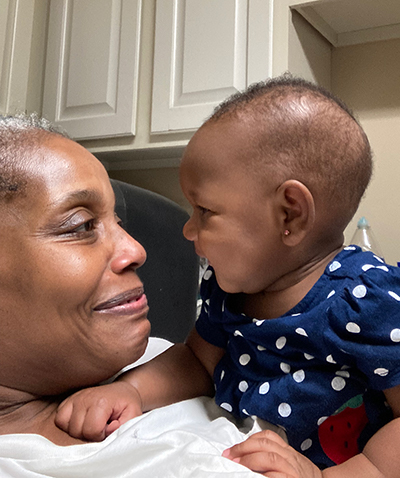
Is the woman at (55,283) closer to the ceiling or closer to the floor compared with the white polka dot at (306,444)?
closer to the ceiling

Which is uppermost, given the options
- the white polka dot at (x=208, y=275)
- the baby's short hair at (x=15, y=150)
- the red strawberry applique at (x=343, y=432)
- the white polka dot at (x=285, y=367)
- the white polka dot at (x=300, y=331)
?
the baby's short hair at (x=15, y=150)

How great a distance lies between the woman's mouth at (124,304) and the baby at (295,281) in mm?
115

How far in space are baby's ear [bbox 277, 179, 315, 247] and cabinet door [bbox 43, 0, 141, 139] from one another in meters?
1.56

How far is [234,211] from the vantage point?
2.29 ft

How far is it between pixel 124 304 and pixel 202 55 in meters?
1.52

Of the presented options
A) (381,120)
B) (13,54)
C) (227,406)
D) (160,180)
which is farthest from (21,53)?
(227,406)

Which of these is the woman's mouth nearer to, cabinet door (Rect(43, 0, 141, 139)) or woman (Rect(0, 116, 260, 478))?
woman (Rect(0, 116, 260, 478))

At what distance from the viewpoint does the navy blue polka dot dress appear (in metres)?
0.61

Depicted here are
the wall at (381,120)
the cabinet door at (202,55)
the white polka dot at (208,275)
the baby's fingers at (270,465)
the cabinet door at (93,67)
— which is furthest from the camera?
the cabinet door at (93,67)

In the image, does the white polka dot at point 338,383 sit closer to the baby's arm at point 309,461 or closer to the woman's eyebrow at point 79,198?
the baby's arm at point 309,461

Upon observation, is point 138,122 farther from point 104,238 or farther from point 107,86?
point 104,238

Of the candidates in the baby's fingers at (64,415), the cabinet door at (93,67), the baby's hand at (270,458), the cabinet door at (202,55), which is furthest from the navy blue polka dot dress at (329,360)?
the cabinet door at (93,67)

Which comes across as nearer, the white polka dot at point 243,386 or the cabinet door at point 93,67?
the white polka dot at point 243,386

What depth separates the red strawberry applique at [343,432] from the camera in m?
0.69
